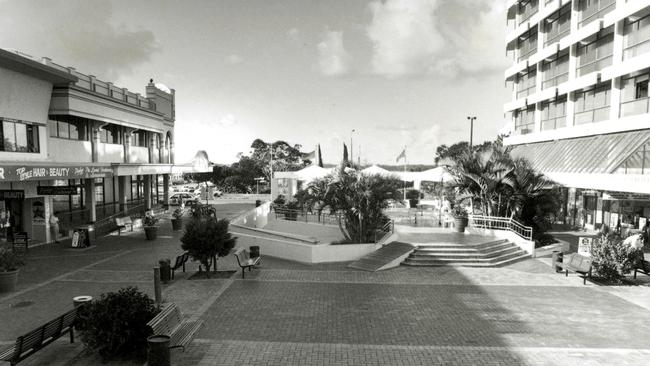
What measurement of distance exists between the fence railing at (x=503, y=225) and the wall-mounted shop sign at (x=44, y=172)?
60.0ft

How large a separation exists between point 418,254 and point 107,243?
1511 centimetres

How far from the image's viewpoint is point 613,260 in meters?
13.9

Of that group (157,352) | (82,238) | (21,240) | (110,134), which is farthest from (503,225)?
(110,134)

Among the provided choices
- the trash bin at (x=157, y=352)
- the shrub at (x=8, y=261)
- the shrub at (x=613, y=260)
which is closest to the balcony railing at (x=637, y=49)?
the shrub at (x=613, y=260)

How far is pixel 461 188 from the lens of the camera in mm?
21547

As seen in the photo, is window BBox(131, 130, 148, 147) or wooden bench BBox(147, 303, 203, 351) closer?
wooden bench BBox(147, 303, 203, 351)

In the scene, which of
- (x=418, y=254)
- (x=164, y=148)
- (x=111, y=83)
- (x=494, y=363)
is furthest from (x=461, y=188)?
(x=164, y=148)

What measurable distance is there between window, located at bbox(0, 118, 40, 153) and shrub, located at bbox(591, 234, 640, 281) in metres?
23.2

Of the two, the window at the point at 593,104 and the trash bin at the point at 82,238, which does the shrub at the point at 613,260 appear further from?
the trash bin at the point at 82,238

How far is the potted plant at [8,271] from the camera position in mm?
12664

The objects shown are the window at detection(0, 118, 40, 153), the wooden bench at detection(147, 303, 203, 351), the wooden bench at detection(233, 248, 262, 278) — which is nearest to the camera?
the wooden bench at detection(147, 303, 203, 351)

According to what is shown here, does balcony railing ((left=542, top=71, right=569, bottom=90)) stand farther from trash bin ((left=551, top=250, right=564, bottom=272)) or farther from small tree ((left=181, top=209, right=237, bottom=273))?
small tree ((left=181, top=209, right=237, bottom=273))

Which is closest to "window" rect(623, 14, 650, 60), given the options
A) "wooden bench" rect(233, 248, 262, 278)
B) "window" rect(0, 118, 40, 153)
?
"wooden bench" rect(233, 248, 262, 278)

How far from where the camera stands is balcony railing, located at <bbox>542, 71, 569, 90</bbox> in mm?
27766
